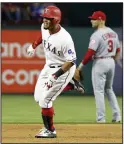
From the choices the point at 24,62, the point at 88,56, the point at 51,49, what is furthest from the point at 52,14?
the point at 24,62

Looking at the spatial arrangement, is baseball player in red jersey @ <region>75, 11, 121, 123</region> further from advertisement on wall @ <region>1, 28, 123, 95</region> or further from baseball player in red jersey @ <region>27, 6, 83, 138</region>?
advertisement on wall @ <region>1, 28, 123, 95</region>

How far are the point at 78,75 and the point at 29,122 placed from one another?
132 centimetres

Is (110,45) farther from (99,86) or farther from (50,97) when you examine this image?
(50,97)

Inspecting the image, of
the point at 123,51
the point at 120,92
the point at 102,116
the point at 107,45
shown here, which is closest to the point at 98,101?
the point at 102,116

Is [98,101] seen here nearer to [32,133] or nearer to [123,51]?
[32,133]

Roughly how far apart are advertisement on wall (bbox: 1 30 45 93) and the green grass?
0.33 meters

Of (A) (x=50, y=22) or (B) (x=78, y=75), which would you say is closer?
(A) (x=50, y=22)

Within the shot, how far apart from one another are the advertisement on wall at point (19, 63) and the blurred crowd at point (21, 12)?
171 cm

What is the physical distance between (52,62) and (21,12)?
32.1ft

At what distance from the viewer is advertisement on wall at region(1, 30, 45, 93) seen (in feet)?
54.1

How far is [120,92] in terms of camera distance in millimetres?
16609

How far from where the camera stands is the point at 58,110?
13586mm

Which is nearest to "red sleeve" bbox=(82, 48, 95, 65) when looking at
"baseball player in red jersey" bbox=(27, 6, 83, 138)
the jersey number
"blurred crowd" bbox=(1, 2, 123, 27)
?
the jersey number

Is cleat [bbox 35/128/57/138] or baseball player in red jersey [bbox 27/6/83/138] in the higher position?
baseball player in red jersey [bbox 27/6/83/138]
